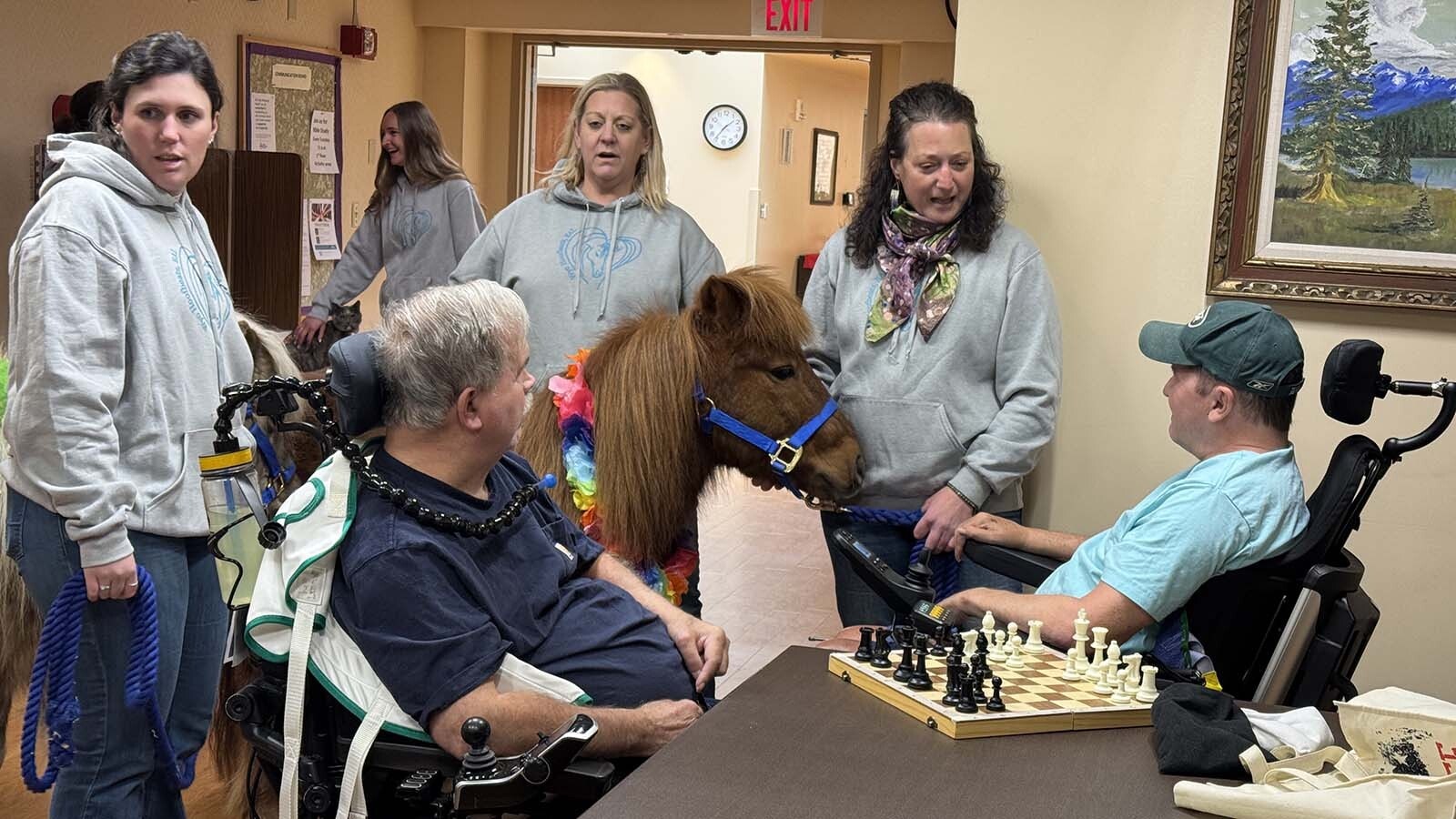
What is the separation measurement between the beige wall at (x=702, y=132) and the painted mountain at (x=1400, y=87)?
9417 millimetres

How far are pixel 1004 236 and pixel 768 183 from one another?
9999mm

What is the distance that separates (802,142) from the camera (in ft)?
44.8

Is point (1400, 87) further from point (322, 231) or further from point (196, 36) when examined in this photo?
point (322, 231)

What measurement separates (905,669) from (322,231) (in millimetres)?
5883

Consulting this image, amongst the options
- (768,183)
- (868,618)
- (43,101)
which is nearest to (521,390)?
(868,618)

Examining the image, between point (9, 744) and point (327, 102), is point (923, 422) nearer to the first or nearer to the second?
point (9, 744)

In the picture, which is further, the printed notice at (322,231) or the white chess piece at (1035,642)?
the printed notice at (322,231)

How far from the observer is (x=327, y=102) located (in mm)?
7023

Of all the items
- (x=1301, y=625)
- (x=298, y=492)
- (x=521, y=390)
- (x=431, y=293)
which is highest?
(x=431, y=293)

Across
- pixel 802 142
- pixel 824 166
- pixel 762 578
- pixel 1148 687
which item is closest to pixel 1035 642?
pixel 1148 687

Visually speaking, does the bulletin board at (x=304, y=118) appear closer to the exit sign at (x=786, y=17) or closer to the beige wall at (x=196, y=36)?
the beige wall at (x=196, y=36)

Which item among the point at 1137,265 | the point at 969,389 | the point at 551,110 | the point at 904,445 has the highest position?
the point at 551,110

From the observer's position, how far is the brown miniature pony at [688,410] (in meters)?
2.46

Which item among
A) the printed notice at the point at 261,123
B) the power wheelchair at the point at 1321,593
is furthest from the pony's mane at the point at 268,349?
the printed notice at the point at 261,123
